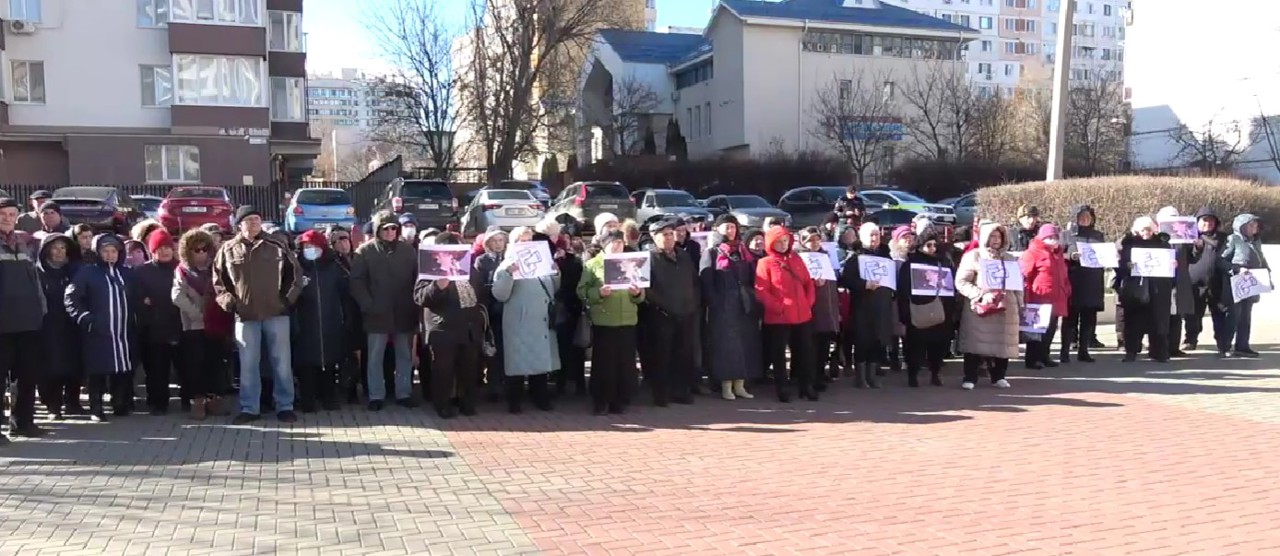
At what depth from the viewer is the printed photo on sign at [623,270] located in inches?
366

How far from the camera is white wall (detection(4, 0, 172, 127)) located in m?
36.9

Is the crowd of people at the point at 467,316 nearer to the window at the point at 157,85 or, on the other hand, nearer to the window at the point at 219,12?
the window at the point at 219,12

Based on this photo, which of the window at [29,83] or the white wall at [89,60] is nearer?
the white wall at [89,60]

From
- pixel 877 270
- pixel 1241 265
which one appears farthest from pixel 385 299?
pixel 1241 265

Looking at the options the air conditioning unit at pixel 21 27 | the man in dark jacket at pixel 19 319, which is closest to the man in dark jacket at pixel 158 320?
the man in dark jacket at pixel 19 319

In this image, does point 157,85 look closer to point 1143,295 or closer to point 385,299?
point 385,299

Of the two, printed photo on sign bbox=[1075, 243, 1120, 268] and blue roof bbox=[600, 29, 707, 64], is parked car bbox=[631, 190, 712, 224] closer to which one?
printed photo on sign bbox=[1075, 243, 1120, 268]

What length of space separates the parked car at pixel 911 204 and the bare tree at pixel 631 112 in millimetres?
21693

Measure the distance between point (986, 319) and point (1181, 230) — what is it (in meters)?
4.00

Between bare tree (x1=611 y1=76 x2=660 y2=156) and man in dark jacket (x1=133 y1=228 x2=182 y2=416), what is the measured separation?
45.2m

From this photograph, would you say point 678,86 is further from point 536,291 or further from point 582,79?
point 536,291

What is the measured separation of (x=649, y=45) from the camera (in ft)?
202

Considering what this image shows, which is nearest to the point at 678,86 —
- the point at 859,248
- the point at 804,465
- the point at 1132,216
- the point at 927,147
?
the point at 927,147

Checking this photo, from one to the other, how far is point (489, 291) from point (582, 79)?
54.5m
